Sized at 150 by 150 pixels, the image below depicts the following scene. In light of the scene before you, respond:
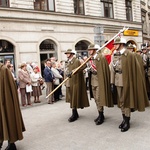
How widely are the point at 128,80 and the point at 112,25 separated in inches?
686

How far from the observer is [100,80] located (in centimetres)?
584

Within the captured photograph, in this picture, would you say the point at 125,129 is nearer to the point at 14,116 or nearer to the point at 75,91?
the point at 75,91

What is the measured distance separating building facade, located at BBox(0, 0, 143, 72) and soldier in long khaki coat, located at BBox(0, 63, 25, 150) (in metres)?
8.97

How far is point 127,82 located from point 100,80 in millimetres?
734

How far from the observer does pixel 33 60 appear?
1609 cm

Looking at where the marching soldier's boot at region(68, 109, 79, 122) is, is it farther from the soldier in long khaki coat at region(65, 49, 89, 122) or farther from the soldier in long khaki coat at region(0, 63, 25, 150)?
the soldier in long khaki coat at region(0, 63, 25, 150)

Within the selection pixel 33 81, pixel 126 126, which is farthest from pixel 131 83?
pixel 33 81

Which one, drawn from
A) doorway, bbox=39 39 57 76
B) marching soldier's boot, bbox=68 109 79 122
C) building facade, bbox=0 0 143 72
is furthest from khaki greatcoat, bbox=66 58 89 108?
doorway, bbox=39 39 57 76

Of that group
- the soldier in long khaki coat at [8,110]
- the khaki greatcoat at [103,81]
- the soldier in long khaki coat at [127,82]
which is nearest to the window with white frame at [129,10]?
the khaki greatcoat at [103,81]

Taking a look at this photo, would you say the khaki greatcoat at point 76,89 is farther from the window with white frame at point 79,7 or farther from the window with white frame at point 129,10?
the window with white frame at point 129,10

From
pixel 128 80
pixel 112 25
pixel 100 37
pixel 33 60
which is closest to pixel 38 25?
pixel 33 60

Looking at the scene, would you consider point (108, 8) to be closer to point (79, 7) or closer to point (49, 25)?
point (79, 7)

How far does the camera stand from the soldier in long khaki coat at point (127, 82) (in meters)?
5.32

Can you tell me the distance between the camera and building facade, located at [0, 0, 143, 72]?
1509 centimetres
